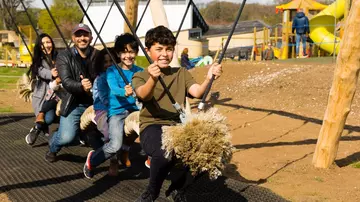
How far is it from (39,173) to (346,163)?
3.21 m

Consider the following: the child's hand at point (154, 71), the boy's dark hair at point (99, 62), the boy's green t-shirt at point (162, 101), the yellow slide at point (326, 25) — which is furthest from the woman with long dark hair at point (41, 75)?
the yellow slide at point (326, 25)

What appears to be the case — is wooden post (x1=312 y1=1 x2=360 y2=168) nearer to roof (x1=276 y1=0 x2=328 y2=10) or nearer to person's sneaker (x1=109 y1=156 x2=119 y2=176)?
person's sneaker (x1=109 y1=156 x2=119 y2=176)

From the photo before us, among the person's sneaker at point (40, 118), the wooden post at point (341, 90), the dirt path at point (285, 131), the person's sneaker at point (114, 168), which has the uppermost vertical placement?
the wooden post at point (341, 90)

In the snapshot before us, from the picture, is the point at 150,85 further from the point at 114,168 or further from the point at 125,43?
the point at 114,168

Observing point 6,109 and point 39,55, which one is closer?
point 39,55

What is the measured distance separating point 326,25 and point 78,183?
1497cm

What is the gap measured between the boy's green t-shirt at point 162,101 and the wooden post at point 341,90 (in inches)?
75.3

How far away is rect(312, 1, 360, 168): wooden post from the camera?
4883 millimetres

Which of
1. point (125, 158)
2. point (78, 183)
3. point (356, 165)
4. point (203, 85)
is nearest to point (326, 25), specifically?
point (356, 165)

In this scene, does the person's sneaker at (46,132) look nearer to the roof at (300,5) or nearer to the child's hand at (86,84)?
the child's hand at (86,84)

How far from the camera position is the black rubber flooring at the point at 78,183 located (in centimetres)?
432

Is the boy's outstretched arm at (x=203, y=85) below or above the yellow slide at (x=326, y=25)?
above

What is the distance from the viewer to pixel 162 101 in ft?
12.2

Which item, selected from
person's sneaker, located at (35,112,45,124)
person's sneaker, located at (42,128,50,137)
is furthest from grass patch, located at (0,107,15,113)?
person's sneaker, located at (35,112,45,124)
